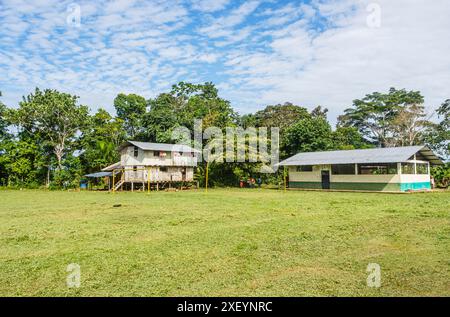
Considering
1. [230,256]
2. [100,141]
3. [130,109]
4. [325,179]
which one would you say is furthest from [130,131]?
[230,256]

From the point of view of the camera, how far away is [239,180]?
37.6 metres

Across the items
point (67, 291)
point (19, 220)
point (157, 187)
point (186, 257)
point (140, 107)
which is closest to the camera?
point (67, 291)

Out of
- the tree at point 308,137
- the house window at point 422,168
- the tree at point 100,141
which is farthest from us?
the tree at point 100,141

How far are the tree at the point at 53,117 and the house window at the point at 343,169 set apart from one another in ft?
90.1

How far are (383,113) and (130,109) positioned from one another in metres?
35.8

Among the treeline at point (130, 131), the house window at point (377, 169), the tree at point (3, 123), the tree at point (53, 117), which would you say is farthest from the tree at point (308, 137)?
the tree at point (3, 123)

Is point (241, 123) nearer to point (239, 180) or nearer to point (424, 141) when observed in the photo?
point (239, 180)

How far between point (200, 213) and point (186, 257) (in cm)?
653

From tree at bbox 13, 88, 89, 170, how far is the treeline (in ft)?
0.31

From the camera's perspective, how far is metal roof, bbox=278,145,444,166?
25.9m

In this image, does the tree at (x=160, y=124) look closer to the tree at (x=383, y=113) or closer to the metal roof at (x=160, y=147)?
the metal roof at (x=160, y=147)

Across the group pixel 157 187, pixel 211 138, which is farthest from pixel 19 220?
pixel 211 138

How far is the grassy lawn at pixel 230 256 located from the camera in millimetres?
4875

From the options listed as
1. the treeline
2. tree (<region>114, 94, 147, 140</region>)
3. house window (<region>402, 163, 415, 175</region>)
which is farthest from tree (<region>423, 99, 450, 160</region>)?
tree (<region>114, 94, 147, 140</region>)
